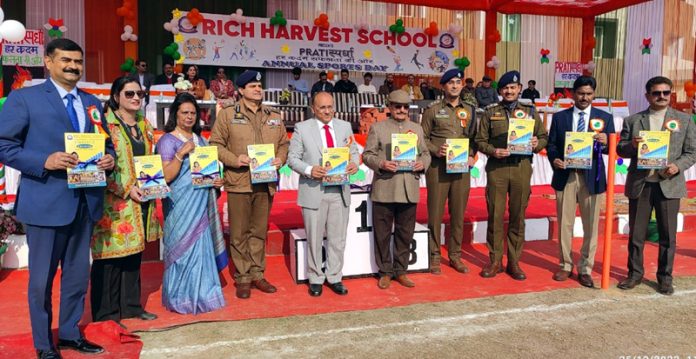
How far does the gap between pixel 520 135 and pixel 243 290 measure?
2567 mm

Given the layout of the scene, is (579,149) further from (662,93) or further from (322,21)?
(322,21)

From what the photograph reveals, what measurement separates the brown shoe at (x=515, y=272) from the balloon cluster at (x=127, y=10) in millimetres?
12838

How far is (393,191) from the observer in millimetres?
4676

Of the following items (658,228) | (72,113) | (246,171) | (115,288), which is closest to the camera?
(72,113)

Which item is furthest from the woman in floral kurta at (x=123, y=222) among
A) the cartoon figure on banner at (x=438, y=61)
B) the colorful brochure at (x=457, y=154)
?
the cartoon figure on banner at (x=438, y=61)

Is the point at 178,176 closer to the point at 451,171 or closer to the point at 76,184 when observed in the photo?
the point at 76,184

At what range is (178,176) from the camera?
3.98 meters

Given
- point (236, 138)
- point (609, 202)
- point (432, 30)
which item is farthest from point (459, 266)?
point (432, 30)

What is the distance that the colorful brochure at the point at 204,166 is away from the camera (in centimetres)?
393

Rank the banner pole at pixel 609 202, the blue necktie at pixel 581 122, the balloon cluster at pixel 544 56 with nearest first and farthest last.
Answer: the banner pole at pixel 609 202, the blue necktie at pixel 581 122, the balloon cluster at pixel 544 56

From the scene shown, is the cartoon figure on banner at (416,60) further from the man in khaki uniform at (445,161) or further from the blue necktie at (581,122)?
the blue necktie at (581,122)

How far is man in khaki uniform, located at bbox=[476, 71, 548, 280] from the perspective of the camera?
495 centimetres

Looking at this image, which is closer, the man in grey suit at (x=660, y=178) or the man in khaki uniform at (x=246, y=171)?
the man in khaki uniform at (x=246, y=171)

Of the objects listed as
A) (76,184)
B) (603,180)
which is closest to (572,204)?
(603,180)
